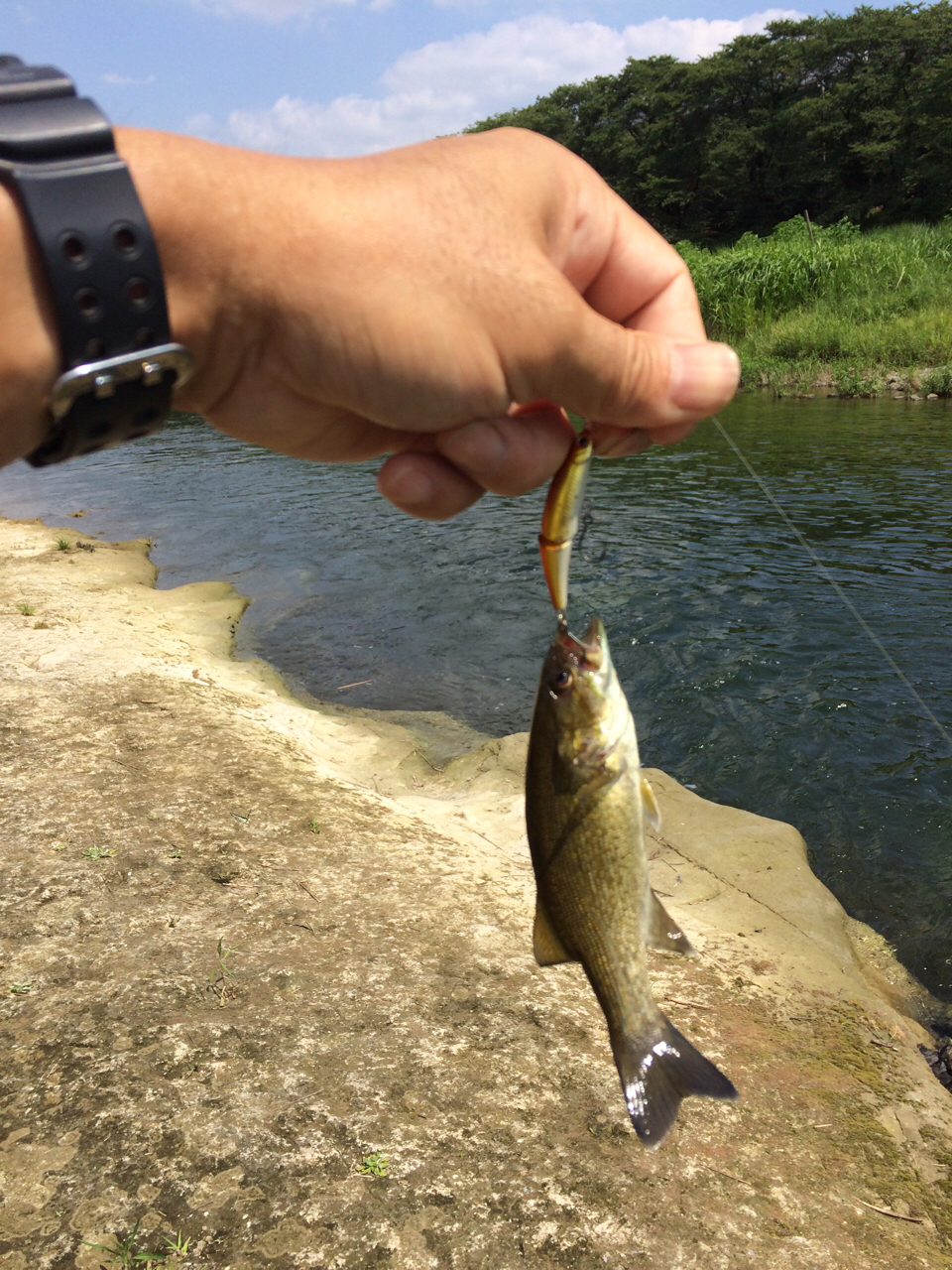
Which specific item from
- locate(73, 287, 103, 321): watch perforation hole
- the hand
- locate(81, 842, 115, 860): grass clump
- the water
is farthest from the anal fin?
locate(81, 842, 115, 860): grass clump

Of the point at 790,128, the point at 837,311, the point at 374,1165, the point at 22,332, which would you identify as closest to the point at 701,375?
the point at 22,332

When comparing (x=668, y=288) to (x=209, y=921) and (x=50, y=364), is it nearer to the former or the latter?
(x=50, y=364)

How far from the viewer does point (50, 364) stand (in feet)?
5.33

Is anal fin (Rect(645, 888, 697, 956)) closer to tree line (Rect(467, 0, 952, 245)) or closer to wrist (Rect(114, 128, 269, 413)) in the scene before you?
wrist (Rect(114, 128, 269, 413))

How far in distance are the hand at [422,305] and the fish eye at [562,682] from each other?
0.49 metres

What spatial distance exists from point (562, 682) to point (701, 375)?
0.79 m

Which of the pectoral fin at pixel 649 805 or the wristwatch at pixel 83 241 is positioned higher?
the wristwatch at pixel 83 241

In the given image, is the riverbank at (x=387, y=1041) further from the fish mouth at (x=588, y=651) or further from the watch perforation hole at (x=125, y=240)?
the watch perforation hole at (x=125, y=240)

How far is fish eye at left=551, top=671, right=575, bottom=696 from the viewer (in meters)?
2.32

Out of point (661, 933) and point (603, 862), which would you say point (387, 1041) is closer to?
point (661, 933)

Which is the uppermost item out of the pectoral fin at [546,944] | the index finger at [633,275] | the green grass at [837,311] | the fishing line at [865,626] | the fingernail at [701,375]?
the index finger at [633,275]

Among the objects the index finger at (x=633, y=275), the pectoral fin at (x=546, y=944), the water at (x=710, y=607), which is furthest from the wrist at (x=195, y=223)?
the water at (x=710, y=607)

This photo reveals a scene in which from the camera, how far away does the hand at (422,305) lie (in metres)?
1.76

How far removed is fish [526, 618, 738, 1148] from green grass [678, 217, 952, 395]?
2596 centimetres
